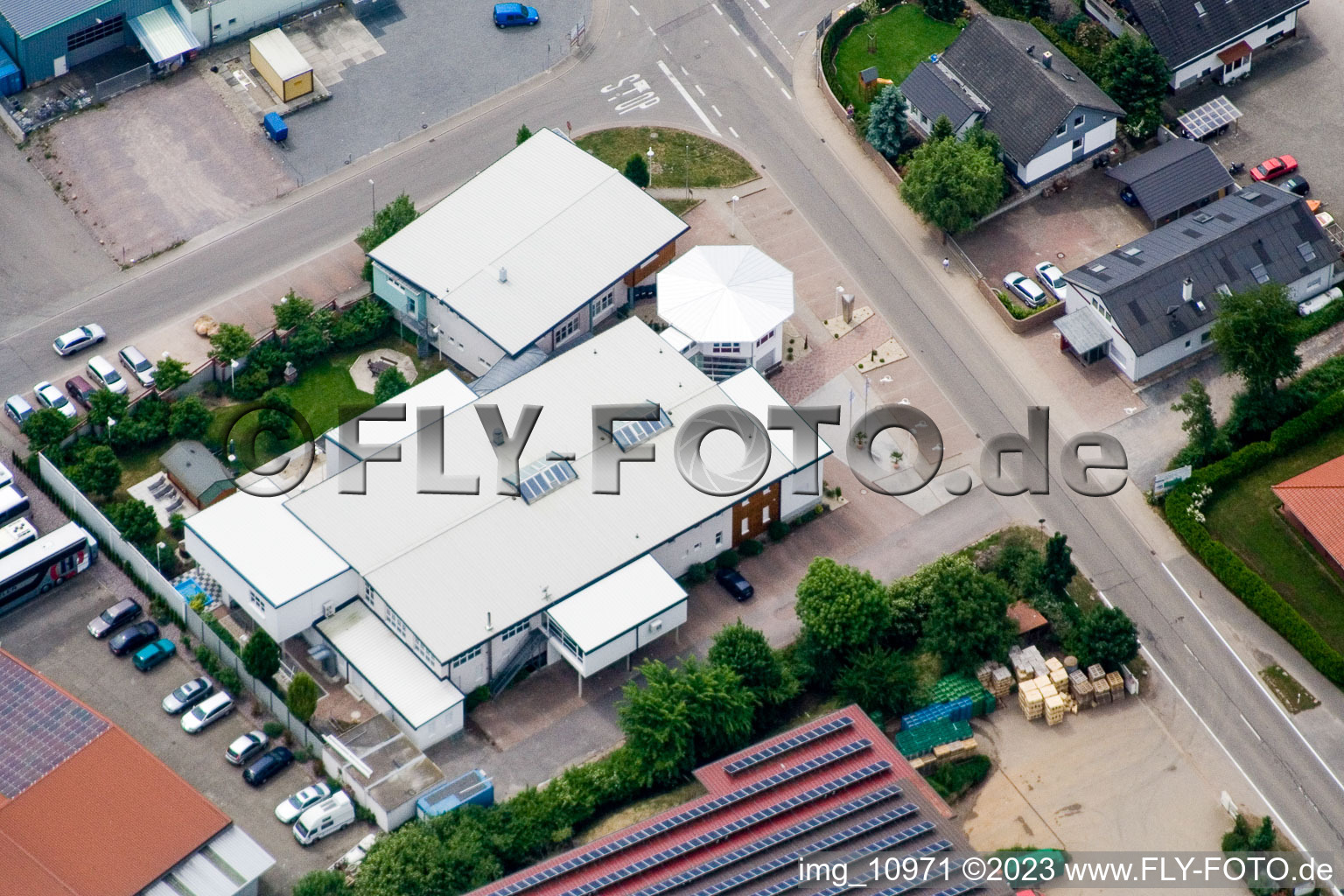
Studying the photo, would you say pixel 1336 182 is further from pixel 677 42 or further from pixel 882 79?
pixel 677 42

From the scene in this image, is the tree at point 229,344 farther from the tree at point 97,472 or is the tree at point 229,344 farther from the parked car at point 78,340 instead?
the tree at point 97,472

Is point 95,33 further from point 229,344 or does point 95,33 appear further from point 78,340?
point 229,344

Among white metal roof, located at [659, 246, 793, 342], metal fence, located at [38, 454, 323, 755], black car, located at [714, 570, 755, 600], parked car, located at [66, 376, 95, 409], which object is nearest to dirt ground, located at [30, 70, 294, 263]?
parked car, located at [66, 376, 95, 409]

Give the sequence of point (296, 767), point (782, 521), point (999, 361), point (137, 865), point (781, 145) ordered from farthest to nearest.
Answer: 1. point (781, 145)
2. point (999, 361)
3. point (782, 521)
4. point (296, 767)
5. point (137, 865)

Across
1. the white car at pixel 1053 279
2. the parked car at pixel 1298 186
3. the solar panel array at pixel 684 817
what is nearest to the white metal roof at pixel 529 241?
the white car at pixel 1053 279

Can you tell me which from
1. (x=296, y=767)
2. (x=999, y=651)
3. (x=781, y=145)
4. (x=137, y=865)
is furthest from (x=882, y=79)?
(x=137, y=865)

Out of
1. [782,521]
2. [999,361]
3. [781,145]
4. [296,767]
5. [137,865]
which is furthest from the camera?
[781,145]
